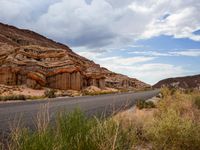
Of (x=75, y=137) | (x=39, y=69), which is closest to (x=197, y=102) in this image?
(x=75, y=137)

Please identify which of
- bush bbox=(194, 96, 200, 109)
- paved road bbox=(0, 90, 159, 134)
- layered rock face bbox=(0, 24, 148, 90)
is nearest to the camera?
paved road bbox=(0, 90, 159, 134)

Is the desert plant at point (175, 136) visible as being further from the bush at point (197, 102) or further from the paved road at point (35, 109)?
the bush at point (197, 102)

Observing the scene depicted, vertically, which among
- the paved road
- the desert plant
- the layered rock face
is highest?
the layered rock face

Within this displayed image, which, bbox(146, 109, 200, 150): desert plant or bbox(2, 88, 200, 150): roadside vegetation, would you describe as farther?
bbox(146, 109, 200, 150): desert plant

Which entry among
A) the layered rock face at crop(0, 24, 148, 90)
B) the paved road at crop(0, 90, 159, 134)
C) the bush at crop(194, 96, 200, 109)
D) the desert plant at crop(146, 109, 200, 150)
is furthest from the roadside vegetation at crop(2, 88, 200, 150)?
the layered rock face at crop(0, 24, 148, 90)

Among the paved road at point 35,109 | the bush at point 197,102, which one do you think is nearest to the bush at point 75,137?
the paved road at point 35,109

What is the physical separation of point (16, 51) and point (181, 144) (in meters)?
51.9

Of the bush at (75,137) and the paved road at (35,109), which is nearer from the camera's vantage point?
the bush at (75,137)

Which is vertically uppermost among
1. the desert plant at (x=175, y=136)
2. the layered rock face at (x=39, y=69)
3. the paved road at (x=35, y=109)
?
the layered rock face at (x=39, y=69)

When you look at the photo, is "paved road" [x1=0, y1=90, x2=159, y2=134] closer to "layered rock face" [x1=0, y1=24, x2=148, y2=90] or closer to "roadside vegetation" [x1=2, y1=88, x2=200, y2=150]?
"roadside vegetation" [x1=2, y1=88, x2=200, y2=150]

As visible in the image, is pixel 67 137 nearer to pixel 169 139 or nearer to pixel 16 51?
pixel 169 139

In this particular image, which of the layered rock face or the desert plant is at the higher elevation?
the layered rock face

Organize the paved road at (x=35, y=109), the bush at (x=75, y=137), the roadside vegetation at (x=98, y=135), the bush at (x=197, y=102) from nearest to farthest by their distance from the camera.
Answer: the bush at (x=75, y=137)
the roadside vegetation at (x=98, y=135)
the paved road at (x=35, y=109)
the bush at (x=197, y=102)

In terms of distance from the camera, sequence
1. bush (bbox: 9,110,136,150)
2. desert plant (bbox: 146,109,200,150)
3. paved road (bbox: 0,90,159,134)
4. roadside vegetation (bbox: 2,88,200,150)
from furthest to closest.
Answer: paved road (bbox: 0,90,159,134)
desert plant (bbox: 146,109,200,150)
roadside vegetation (bbox: 2,88,200,150)
bush (bbox: 9,110,136,150)
